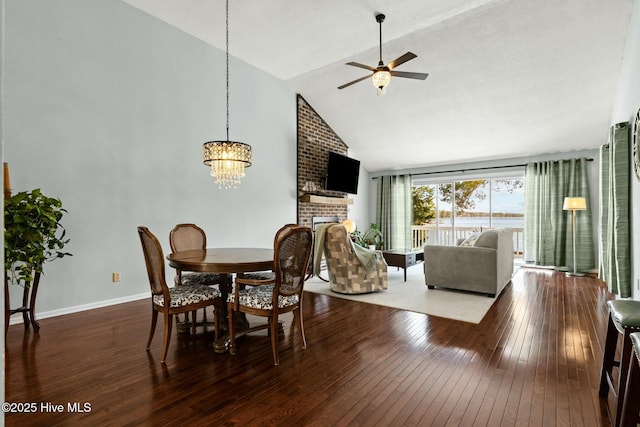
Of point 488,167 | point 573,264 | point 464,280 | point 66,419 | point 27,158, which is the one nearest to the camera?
point 66,419

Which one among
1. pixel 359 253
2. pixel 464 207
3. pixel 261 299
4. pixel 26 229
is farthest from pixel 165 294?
pixel 464 207

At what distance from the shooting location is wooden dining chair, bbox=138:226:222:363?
238 cm

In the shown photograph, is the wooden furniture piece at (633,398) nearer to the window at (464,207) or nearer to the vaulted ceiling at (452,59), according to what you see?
the vaulted ceiling at (452,59)

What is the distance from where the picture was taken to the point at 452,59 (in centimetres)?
484

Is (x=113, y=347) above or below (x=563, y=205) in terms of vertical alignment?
below

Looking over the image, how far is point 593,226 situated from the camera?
618 centimetres

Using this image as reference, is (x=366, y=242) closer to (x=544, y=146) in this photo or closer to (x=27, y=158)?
(x=544, y=146)

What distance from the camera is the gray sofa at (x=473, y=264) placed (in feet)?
13.8

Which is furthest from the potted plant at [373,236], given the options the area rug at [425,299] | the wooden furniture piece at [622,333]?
the wooden furniture piece at [622,333]

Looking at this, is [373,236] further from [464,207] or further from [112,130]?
[112,130]

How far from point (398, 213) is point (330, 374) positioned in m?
6.56

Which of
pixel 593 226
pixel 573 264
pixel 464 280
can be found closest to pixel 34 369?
pixel 464 280

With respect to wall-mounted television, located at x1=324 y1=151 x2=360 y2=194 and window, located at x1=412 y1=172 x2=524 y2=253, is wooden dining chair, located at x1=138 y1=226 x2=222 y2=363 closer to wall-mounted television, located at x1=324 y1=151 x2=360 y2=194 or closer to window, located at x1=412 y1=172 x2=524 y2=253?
wall-mounted television, located at x1=324 y1=151 x2=360 y2=194

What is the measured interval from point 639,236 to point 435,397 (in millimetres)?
2569
